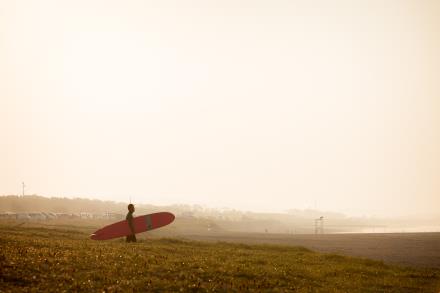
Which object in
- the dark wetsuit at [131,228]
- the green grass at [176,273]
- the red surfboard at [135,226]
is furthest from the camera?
the red surfboard at [135,226]

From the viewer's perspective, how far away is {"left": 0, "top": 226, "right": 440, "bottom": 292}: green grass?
17.7m

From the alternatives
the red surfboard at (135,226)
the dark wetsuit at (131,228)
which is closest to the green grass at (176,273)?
the dark wetsuit at (131,228)

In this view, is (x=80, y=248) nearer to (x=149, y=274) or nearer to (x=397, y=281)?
(x=149, y=274)

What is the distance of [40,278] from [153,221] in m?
26.2

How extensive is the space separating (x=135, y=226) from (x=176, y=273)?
77.8 feet

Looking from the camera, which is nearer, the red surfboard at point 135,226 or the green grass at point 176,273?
the green grass at point 176,273

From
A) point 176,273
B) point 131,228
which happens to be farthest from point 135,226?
point 176,273

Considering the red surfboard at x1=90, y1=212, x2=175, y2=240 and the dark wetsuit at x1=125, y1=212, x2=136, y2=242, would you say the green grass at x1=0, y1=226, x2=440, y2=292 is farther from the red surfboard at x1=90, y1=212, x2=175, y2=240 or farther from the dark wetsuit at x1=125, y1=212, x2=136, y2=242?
the red surfboard at x1=90, y1=212, x2=175, y2=240

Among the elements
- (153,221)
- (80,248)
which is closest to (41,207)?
(153,221)

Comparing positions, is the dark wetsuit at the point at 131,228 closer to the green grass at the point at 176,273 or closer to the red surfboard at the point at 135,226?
the red surfboard at the point at 135,226

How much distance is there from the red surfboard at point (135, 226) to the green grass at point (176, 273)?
12.1 m

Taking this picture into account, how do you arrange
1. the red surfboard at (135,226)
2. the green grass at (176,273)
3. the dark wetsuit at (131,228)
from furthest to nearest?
the red surfboard at (135,226)
the dark wetsuit at (131,228)
the green grass at (176,273)

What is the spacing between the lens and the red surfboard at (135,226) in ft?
133

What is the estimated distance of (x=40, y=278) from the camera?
17547 millimetres
